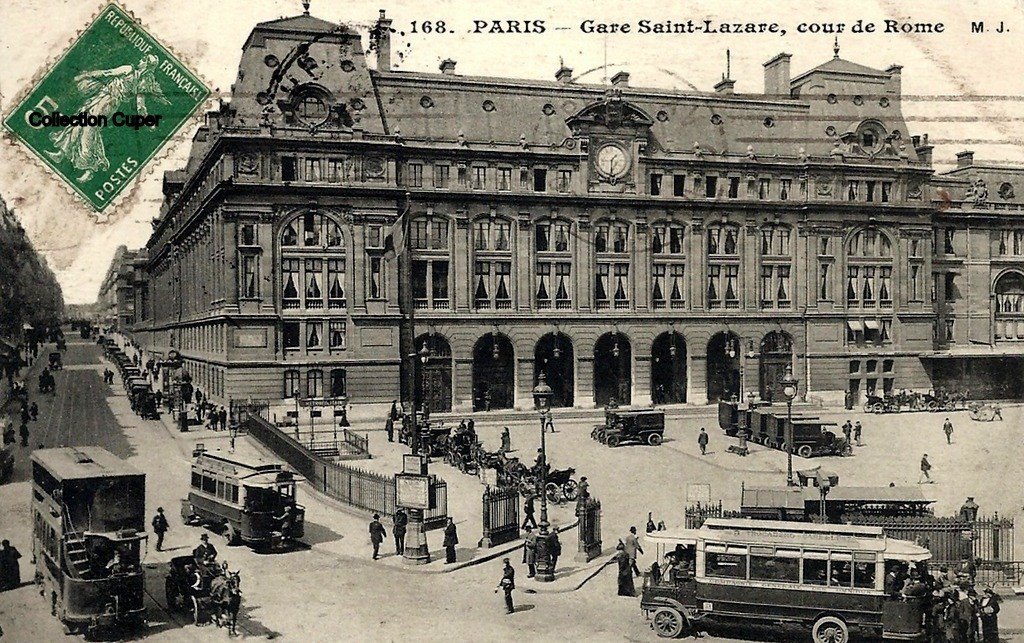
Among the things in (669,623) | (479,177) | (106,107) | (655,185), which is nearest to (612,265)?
(655,185)

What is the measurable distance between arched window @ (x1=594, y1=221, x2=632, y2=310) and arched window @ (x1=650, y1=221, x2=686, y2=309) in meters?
1.74

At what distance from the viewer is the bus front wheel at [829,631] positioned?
1873 cm

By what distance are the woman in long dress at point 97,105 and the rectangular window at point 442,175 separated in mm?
33404

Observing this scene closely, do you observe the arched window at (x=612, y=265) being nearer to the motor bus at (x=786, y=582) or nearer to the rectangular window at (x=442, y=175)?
the rectangular window at (x=442, y=175)

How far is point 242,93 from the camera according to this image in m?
51.1

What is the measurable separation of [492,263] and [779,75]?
85.6 ft

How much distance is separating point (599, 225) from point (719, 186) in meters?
8.78

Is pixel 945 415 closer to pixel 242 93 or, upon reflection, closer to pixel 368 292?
pixel 368 292

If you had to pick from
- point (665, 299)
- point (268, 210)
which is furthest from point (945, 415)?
point (268, 210)

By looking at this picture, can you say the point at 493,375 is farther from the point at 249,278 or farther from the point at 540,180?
the point at 249,278

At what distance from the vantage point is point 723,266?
203ft

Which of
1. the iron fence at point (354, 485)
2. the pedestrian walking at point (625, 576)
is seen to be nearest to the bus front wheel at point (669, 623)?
the pedestrian walking at point (625, 576)

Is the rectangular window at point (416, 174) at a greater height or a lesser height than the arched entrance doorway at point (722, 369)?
greater

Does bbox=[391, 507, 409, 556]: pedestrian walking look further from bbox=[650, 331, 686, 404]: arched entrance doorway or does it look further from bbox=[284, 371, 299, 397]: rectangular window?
bbox=[650, 331, 686, 404]: arched entrance doorway
